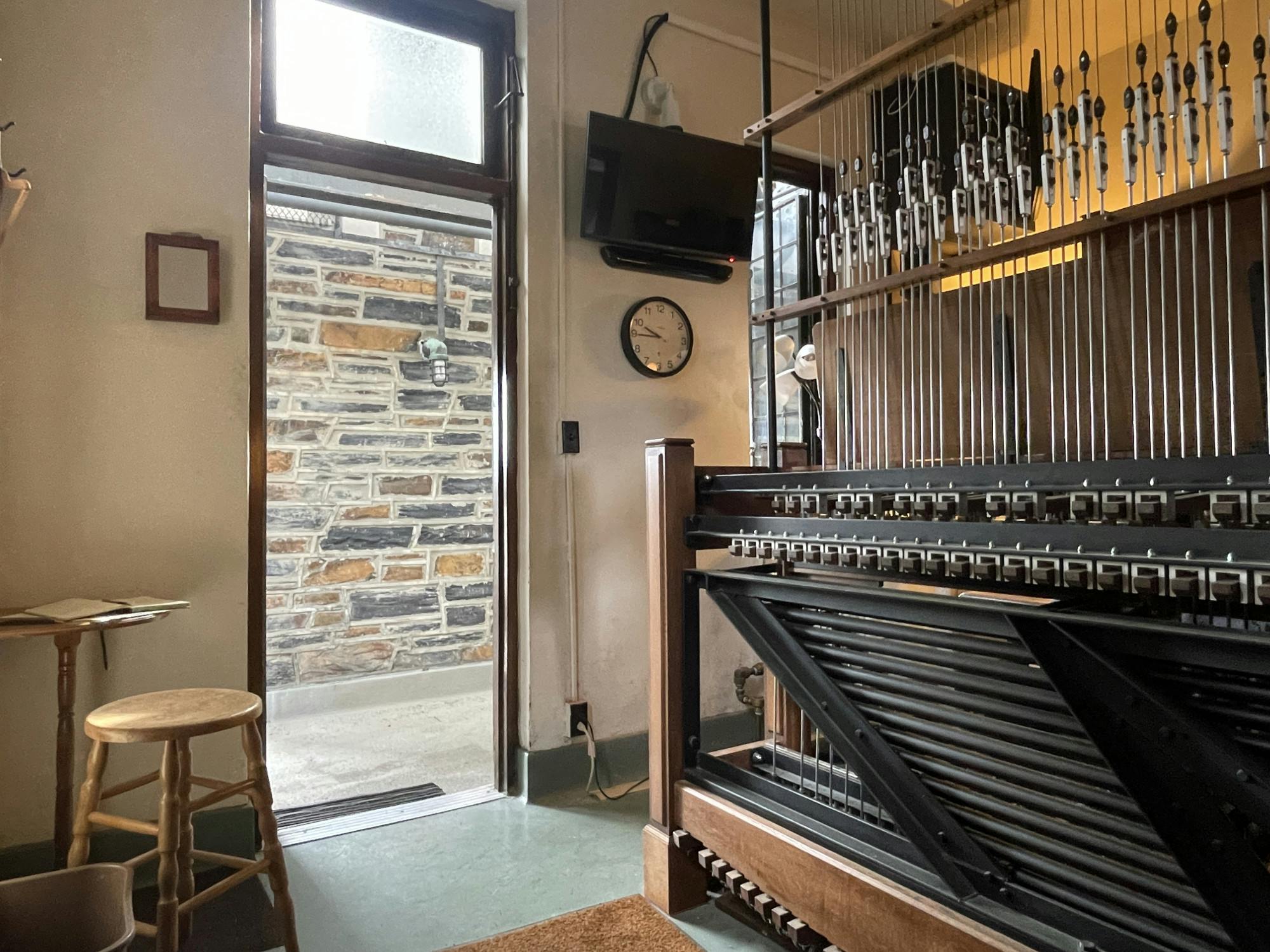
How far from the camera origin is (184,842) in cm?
186

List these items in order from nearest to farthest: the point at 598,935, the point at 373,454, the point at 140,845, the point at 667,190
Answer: the point at 598,935, the point at 140,845, the point at 667,190, the point at 373,454

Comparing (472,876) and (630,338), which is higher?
(630,338)

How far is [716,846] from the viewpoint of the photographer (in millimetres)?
1836

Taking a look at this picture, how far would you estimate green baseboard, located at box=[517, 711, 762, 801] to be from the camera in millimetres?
2809

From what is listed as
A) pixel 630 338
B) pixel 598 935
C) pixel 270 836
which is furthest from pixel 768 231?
pixel 270 836

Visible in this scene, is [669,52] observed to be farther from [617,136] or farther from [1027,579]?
[1027,579]

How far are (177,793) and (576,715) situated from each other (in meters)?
1.45

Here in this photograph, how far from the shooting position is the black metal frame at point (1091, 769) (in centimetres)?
104

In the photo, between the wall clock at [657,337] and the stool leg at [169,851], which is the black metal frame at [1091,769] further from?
the wall clock at [657,337]

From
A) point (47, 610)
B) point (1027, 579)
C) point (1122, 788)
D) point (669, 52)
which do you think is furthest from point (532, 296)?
point (1122, 788)

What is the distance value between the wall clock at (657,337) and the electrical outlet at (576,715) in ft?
4.09

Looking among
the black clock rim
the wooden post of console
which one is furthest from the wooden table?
the black clock rim

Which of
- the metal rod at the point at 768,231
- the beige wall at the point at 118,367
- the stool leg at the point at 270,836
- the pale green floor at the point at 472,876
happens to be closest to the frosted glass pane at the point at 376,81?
the beige wall at the point at 118,367

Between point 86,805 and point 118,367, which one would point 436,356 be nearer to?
point 118,367
